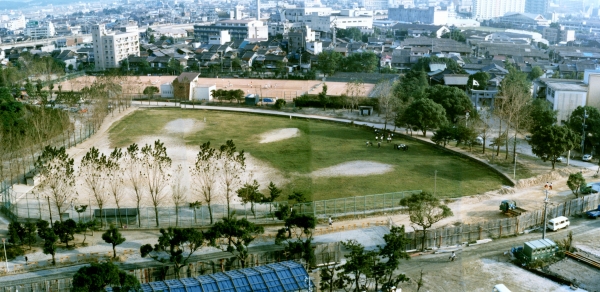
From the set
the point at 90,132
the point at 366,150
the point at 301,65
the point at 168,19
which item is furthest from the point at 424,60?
the point at 168,19

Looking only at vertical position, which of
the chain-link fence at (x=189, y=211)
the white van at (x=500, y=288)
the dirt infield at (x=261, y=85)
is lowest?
the chain-link fence at (x=189, y=211)

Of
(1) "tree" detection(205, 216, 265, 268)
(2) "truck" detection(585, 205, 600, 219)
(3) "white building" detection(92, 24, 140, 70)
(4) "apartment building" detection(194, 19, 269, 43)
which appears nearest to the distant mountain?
(4) "apartment building" detection(194, 19, 269, 43)

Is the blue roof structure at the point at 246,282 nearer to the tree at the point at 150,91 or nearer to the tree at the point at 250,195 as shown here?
the tree at the point at 250,195

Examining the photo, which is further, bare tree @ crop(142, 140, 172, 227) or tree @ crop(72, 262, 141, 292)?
bare tree @ crop(142, 140, 172, 227)

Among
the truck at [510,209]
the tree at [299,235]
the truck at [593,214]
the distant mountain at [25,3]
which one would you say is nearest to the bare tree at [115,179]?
the tree at [299,235]

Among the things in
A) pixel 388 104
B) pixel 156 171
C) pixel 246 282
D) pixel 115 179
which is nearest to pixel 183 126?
pixel 388 104

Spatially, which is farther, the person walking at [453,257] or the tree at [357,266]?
the person walking at [453,257]

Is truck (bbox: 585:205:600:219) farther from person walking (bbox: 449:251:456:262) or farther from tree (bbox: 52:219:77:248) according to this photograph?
tree (bbox: 52:219:77:248)
